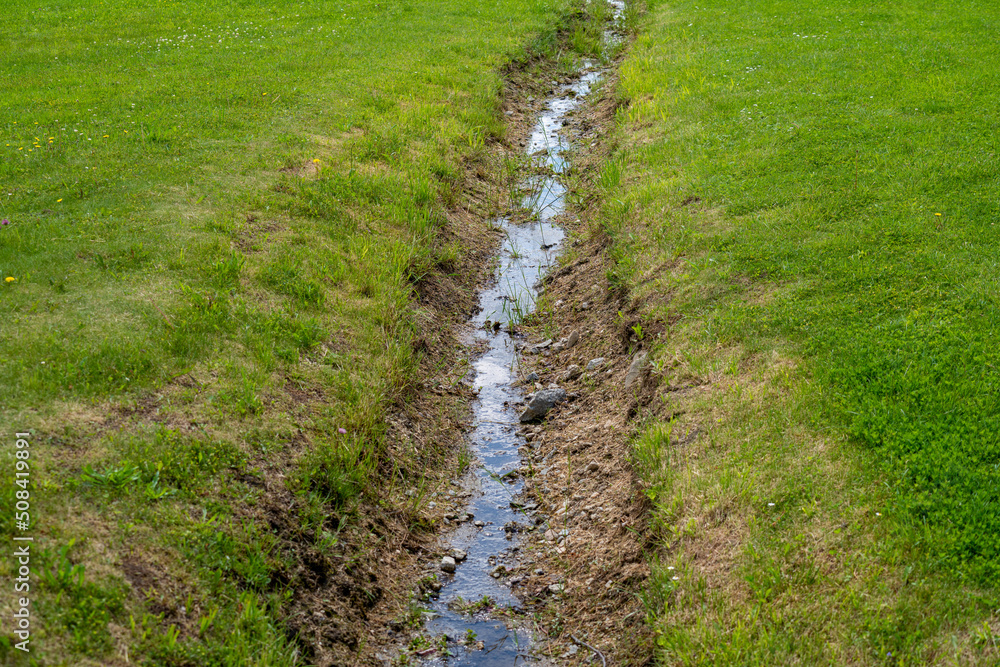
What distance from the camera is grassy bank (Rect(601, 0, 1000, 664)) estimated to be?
15.3 ft

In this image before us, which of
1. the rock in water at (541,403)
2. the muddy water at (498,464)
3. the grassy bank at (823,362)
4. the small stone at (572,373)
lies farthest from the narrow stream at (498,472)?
the grassy bank at (823,362)

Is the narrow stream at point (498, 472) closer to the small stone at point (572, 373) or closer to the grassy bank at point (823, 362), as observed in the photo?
the small stone at point (572, 373)

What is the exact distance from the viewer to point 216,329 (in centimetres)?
706

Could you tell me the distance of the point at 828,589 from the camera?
473cm

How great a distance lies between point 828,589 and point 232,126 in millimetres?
10247

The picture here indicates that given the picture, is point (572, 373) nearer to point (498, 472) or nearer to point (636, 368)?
point (636, 368)

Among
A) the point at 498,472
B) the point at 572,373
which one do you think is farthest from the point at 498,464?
the point at 572,373

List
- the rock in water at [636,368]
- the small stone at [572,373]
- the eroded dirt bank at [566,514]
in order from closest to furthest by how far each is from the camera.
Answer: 1. the eroded dirt bank at [566,514]
2. the rock in water at [636,368]
3. the small stone at [572,373]

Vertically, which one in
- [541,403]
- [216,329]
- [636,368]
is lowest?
[541,403]

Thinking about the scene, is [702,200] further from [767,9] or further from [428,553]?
[767,9]

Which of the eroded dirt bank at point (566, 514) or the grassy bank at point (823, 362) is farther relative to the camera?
the eroded dirt bank at point (566, 514)

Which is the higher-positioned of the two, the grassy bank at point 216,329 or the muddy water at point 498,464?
the grassy bank at point 216,329

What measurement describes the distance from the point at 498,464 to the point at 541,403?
34.9 inches

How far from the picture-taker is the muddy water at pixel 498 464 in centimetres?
565
